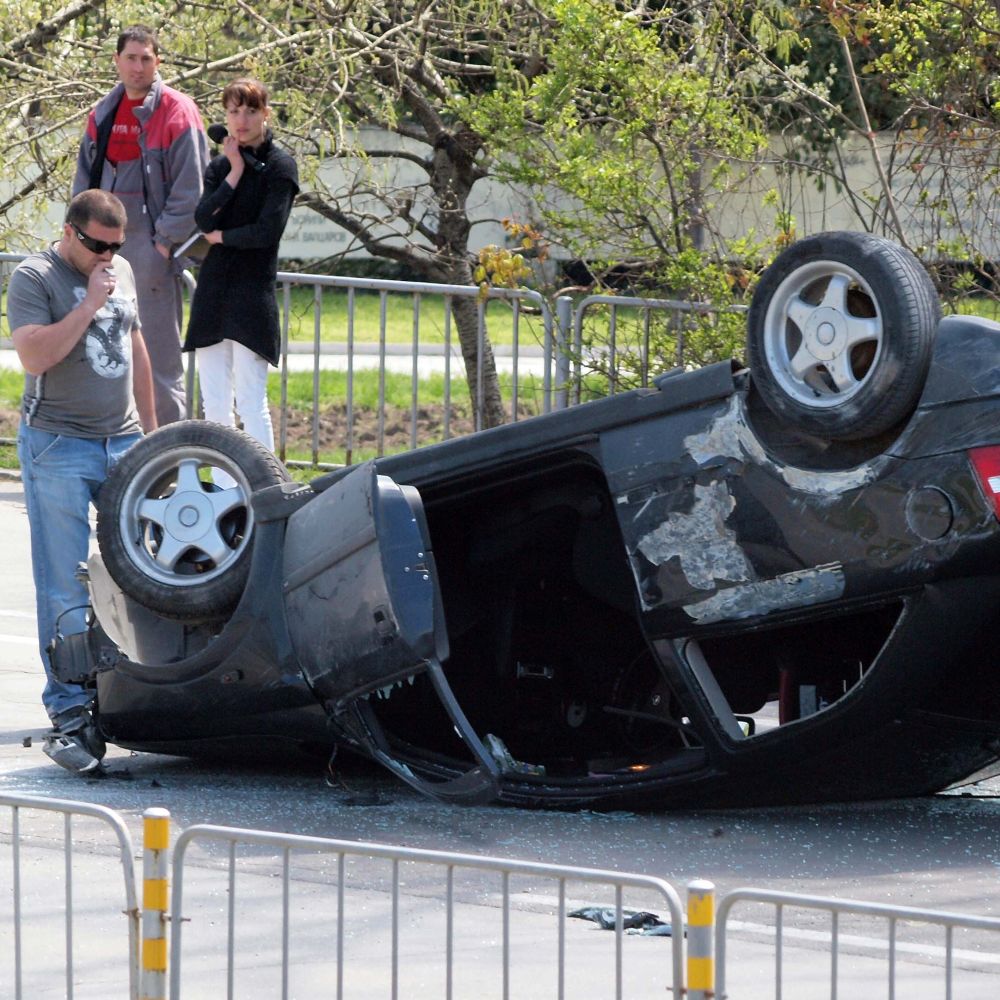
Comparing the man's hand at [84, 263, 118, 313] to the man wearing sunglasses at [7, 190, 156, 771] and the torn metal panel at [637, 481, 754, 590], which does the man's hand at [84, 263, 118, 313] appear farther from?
the torn metal panel at [637, 481, 754, 590]

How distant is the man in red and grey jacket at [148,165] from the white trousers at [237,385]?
0.30 metres

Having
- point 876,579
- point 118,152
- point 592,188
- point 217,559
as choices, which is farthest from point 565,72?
point 876,579

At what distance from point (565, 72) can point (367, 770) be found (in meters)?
4.32

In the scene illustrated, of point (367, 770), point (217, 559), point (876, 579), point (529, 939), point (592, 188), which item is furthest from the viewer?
point (592, 188)

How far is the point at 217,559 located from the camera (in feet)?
19.9

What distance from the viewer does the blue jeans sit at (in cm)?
681

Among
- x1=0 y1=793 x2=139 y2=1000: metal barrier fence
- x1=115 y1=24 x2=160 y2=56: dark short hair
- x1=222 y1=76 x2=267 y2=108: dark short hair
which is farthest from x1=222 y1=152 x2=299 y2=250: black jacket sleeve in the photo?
x1=0 y1=793 x2=139 y2=1000: metal barrier fence

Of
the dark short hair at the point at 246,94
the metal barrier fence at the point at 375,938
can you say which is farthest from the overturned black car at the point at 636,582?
the dark short hair at the point at 246,94

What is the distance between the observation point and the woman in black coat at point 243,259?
9047 mm

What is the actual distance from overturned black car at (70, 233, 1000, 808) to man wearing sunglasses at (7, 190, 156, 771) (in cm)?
43

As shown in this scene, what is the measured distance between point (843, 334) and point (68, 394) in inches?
111

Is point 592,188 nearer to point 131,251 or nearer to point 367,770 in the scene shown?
point 131,251

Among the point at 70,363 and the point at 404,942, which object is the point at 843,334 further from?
the point at 70,363

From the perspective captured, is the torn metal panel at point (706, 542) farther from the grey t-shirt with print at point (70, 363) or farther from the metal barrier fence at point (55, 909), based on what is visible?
the grey t-shirt with print at point (70, 363)
